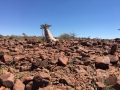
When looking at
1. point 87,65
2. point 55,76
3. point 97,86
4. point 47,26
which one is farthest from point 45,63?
point 47,26

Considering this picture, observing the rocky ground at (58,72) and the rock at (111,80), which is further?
the rock at (111,80)

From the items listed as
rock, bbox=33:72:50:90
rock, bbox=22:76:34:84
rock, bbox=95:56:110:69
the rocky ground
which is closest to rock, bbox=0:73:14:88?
the rocky ground

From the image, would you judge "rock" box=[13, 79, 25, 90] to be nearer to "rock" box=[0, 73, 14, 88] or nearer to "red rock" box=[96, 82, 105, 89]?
"rock" box=[0, 73, 14, 88]

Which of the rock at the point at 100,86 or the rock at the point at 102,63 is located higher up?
the rock at the point at 102,63

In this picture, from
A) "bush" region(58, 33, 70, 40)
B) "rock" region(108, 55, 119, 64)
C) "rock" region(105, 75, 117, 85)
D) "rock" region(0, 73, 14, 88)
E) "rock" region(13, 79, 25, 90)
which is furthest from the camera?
"bush" region(58, 33, 70, 40)

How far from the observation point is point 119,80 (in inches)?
214

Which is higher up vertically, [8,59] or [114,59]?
[8,59]

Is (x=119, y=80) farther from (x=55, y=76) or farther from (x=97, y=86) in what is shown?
(x=55, y=76)

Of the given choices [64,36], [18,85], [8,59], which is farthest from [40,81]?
[64,36]

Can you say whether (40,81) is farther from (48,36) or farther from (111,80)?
(48,36)

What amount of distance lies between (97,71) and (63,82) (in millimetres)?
1317

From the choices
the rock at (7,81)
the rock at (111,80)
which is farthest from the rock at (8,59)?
the rock at (111,80)

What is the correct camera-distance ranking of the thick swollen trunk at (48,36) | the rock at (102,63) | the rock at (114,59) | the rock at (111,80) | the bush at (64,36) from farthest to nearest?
the bush at (64,36) → the thick swollen trunk at (48,36) → the rock at (114,59) → the rock at (102,63) → the rock at (111,80)

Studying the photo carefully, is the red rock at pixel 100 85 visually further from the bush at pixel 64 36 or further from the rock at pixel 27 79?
the bush at pixel 64 36
